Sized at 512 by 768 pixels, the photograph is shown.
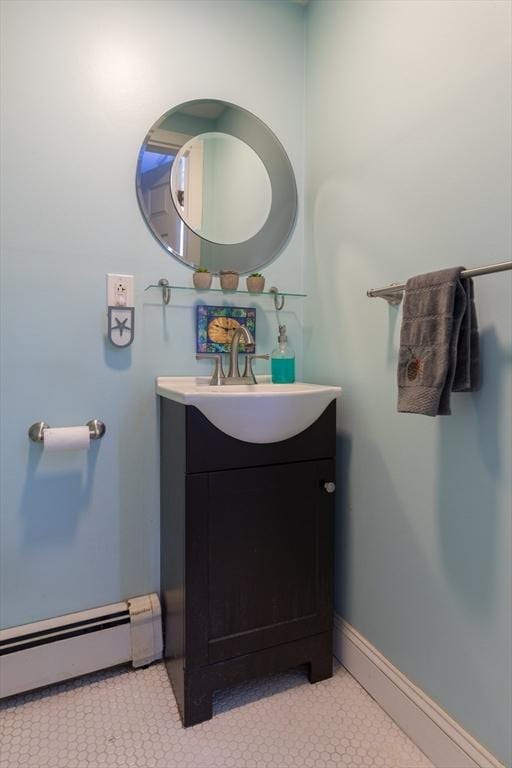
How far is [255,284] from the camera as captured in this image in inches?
59.1

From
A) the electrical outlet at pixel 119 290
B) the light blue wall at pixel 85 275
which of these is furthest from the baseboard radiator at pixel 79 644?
the electrical outlet at pixel 119 290

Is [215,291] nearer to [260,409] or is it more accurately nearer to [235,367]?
[235,367]

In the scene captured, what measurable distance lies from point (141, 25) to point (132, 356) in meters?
1.08

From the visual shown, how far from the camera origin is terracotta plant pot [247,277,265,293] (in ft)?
4.92

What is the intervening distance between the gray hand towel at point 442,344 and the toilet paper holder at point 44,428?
3.03 ft

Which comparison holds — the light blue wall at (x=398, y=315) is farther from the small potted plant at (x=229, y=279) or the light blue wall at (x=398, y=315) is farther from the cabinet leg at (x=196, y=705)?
the cabinet leg at (x=196, y=705)

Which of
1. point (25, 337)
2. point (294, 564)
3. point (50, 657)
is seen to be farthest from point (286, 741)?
point (25, 337)

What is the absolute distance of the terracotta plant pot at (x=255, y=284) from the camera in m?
1.50

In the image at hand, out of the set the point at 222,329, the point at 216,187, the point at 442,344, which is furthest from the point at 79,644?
the point at 216,187

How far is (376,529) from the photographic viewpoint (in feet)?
4.13

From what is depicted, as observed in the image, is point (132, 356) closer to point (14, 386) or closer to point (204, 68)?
point (14, 386)

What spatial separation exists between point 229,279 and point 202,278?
9 centimetres

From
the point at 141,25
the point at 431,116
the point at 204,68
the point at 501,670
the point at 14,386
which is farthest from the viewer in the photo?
the point at 204,68

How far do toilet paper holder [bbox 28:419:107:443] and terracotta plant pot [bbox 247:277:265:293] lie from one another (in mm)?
695
